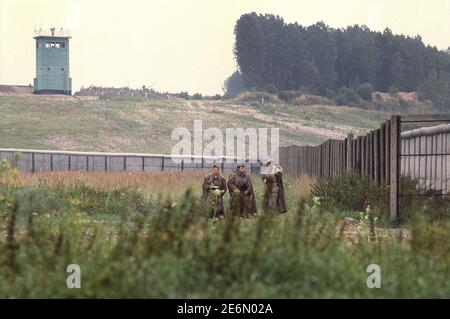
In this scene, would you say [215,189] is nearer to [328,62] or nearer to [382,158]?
[382,158]

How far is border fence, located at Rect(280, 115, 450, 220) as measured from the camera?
22094 mm

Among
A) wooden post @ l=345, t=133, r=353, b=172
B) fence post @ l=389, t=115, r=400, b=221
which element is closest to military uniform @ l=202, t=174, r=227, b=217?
fence post @ l=389, t=115, r=400, b=221

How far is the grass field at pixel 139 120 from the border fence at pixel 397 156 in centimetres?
5682

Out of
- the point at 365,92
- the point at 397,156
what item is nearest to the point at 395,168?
the point at 397,156

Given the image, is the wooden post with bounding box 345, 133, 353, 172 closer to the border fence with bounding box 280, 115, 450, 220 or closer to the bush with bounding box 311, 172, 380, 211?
the border fence with bounding box 280, 115, 450, 220

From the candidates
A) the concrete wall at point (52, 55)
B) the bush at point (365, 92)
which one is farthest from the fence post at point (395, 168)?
the bush at point (365, 92)

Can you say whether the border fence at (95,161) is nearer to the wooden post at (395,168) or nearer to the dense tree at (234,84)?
Answer: the wooden post at (395,168)

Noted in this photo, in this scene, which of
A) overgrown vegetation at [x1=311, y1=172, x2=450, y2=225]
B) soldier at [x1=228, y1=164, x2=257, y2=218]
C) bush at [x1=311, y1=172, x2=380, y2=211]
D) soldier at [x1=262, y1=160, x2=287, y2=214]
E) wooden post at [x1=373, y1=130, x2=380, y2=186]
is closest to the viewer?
overgrown vegetation at [x1=311, y1=172, x2=450, y2=225]

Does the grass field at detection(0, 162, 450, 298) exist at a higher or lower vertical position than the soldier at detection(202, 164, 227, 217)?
higher

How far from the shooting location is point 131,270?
29.3 feet

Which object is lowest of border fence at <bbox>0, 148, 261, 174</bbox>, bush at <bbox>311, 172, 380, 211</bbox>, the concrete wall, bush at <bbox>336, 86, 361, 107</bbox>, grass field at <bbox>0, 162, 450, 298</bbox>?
border fence at <bbox>0, 148, 261, 174</bbox>

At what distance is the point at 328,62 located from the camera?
5472 inches

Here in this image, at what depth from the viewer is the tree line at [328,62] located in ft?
443
